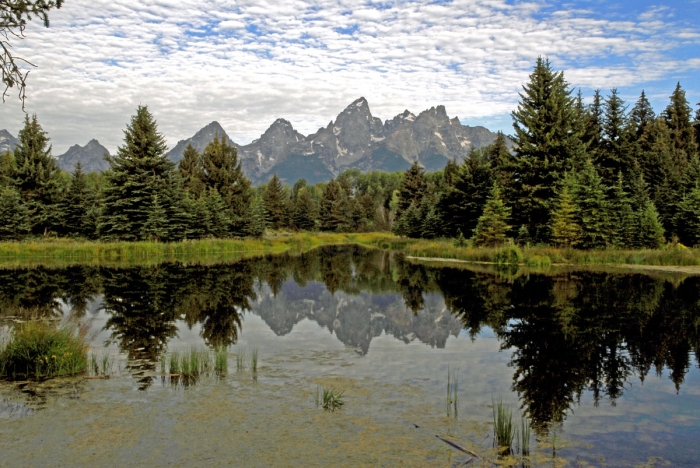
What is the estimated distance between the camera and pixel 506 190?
128 ft

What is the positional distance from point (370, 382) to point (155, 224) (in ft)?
121

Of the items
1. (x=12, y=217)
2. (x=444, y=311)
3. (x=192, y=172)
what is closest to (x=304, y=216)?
(x=192, y=172)

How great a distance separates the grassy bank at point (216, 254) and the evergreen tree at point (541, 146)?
459 cm

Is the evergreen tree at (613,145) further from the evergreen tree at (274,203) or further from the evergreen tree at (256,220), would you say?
the evergreen tree at (274,203)

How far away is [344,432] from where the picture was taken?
6531 mm

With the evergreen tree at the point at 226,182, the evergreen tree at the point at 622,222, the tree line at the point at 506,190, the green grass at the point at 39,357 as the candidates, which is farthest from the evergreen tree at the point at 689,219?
the evergreen tree at the point at 226,182

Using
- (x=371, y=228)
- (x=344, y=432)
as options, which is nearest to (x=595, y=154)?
(x=344, y=432)

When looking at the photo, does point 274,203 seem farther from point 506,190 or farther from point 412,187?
point 506,190

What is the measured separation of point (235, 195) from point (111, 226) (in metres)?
15.2

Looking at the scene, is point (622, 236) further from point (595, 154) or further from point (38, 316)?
point (38, 316)

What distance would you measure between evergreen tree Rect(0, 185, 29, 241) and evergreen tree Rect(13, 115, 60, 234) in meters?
2.27

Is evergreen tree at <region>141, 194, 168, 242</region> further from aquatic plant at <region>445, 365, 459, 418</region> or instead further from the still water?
aquatic plant at <region>445, 365, 459, 418</region>

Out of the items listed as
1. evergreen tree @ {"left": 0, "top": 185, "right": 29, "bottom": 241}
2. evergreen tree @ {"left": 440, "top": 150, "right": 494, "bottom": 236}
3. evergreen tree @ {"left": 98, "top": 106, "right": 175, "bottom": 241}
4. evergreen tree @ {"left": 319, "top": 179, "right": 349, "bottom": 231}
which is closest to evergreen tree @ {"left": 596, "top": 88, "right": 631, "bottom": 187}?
evergreen tree @ {"left": 440, "top": 150, "right": 494, "bottom": 236}

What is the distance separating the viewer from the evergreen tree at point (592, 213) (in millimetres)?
32219
